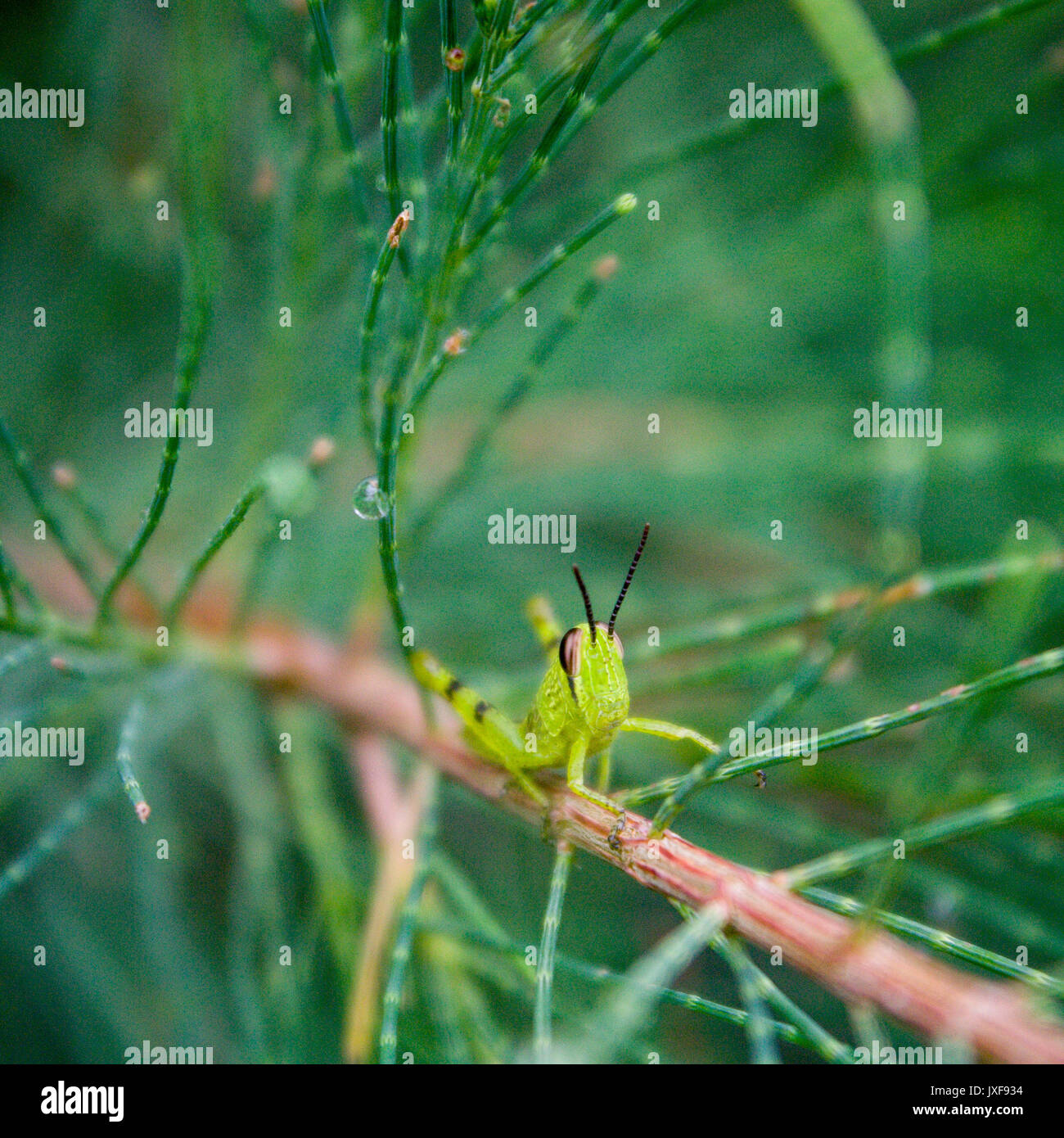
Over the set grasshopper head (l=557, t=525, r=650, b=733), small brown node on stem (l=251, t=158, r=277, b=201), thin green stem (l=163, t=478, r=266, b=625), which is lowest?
grasshopper head (l=557, t=525, r=650, b=733)

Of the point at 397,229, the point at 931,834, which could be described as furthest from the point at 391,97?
the point at 931,834

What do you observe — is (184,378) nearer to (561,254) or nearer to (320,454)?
(320,454)

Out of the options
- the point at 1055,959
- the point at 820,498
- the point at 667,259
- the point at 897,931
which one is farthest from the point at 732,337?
the point at 897,931

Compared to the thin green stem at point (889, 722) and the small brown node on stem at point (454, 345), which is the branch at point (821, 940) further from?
the small brown node on stem at point (454, 345)

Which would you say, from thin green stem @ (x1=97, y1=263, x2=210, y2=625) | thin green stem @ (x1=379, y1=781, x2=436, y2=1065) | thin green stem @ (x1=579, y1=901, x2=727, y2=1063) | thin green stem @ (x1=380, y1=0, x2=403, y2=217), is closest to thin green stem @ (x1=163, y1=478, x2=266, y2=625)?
thin green stem @ (x1=97, y1=263, x2=210, y2=625)

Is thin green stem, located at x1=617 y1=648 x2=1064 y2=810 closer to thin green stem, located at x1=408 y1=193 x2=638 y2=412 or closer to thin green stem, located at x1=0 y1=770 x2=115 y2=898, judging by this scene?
thin green stem, located at x1=408 y1=193 x2=638 y2=412

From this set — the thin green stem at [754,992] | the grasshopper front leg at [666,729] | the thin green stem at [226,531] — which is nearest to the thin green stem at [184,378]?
the thin green stem at [226,531]
